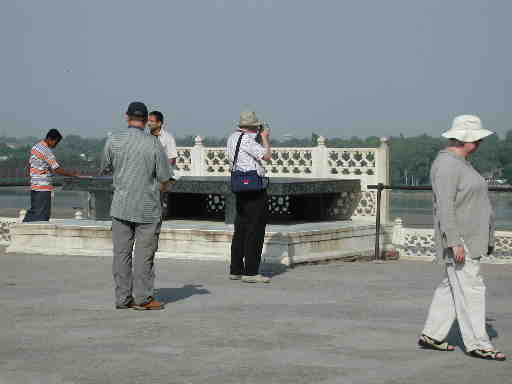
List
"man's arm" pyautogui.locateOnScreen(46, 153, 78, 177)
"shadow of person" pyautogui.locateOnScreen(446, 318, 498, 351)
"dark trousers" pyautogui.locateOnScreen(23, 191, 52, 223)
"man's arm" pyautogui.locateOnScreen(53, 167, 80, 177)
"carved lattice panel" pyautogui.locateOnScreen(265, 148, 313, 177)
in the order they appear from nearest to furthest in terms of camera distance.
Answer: "shadow of person" pyautogui.locateOnScreen(446, 318, 498, 351), "man's arm" pyautogui.locateOnScreen(46, 153, 78, 177), "man's arm" pyautogui.locateOnScreen(53, 167, 80, 177), "dark trousers" pyautogui.locateOnScreen(23, 191, 52, 223), "carved lattice panel" pyautogui.locateOnScreen(265, 148, 313, 177)

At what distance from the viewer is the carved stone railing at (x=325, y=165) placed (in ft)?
53.4

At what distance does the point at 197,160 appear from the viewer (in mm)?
17797

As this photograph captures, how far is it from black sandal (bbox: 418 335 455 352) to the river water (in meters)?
61.1

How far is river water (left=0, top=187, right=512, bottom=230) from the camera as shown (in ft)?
272

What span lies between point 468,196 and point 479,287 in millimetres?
648

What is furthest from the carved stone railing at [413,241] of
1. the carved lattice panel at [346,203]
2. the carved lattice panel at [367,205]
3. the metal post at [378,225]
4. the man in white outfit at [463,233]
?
the man in white outfit at [463,233]

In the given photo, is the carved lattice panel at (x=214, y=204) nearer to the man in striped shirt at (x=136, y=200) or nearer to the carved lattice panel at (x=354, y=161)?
the carved lattice panel at (x=354, y=161)

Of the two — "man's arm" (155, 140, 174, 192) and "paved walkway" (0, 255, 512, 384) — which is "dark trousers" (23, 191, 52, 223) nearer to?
"paved walkway" (0, 255, 512, 384)

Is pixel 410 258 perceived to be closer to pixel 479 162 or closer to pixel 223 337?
pixel 223 337

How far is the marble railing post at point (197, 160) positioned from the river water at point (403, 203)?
50.0 meters

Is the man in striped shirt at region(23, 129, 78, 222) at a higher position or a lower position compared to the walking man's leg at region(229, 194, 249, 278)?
higher

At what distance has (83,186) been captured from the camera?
16.0 metres

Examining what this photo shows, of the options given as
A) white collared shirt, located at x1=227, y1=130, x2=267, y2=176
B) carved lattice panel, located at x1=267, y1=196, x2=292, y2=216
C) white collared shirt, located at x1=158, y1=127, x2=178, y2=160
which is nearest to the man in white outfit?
white collared shirt, located at x1=227, y1=130, x2=267, y2=176

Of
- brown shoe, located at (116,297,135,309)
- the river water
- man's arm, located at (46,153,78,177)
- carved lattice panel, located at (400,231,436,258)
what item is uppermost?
man's arm, located at (46,153,78,177)
